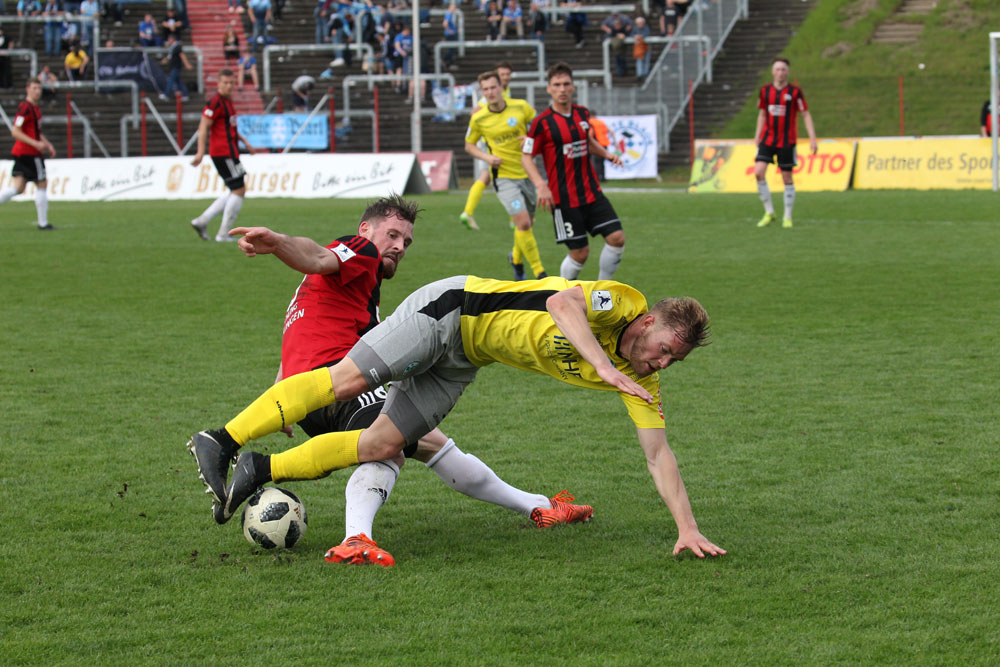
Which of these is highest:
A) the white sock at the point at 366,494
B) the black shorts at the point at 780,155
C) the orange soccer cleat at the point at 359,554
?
the white sock at the point at 366,494

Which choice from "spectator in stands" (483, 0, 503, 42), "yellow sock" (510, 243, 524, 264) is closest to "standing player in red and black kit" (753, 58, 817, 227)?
"yellow sock" (510, 243, 524, 264)

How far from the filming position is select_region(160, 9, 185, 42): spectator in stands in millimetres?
35281

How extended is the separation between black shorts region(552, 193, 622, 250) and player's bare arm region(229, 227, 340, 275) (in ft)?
21.4

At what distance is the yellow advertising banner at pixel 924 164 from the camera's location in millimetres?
22828

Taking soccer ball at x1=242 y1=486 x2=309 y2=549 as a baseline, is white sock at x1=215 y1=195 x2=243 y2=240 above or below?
below

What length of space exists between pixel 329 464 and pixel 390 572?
1.67ft

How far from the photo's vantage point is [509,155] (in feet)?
44.2

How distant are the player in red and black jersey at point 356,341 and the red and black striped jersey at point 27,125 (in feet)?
47.7

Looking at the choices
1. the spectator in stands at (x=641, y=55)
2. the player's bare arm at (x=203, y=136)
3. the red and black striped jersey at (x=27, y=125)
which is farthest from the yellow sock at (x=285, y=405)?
the spectator in stands at (x=641, y=55)

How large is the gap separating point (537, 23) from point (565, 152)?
24260 mm

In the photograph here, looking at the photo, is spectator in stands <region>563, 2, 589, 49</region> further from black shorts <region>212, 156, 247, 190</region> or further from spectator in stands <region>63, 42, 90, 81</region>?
black shorts <region>212, 156, 247, 190</region>

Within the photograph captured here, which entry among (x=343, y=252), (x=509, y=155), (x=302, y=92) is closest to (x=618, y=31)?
(x=302, y=92)

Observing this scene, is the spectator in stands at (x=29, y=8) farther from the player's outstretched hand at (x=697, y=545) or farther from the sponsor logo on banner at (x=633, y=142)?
the player's outstretched hand at (x=697, y=545)

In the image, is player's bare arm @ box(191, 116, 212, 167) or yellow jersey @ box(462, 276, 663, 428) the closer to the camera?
yellow jersey @ box(462, 276, 663, 428)
